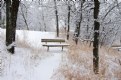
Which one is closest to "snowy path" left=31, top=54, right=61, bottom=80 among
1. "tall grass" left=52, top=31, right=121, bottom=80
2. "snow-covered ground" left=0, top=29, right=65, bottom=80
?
"snow-covered ground" left=0, top=29, right=65, bottom=80

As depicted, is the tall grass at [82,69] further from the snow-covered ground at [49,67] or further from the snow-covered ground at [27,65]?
the snow-covered ground at [27,65]

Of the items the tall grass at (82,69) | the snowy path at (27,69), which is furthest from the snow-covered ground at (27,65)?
the tall grass at (82,69)

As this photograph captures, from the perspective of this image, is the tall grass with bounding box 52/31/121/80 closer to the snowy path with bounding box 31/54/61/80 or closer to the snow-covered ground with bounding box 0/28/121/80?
the snow-covered ground with bounding box 0/28/121/80

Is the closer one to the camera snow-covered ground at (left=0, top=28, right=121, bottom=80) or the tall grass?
snow-covered ground at (left=0, top=28, right=121, bottom=80)

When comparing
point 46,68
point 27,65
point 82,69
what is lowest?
point 82,69

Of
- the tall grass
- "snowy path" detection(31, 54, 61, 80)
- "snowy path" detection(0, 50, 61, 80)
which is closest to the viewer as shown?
"snowy path" detection(0, 50, 61, 80)

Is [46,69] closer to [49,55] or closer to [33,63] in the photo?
[33,63]

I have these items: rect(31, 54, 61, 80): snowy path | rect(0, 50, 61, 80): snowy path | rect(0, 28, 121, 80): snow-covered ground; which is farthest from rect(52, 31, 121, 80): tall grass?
rect(0, 50, 61, 80): snowy path

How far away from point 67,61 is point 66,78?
2274 mm

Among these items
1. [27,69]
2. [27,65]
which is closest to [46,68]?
[27,65]

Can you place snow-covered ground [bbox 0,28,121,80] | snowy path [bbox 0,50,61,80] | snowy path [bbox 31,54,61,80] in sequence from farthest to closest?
snowy path [bbox 31,54,61,80] → snow-covered ground [bbox 0,28,121,80] → snowy path [bbox 0,50,61,80]

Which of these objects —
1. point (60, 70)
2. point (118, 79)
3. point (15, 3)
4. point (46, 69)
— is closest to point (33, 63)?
point (46, 69)

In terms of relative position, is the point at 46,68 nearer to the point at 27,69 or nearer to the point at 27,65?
the point at 27,65

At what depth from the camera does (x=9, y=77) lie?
29.8 feet
